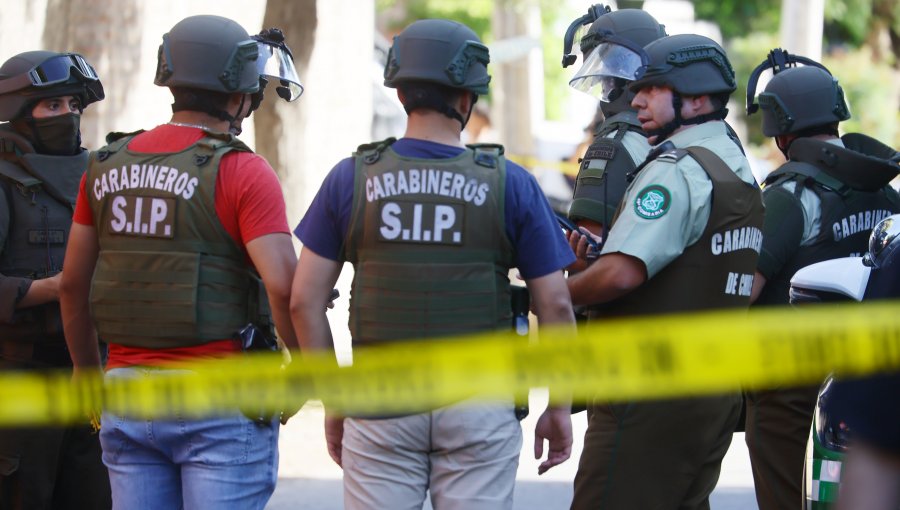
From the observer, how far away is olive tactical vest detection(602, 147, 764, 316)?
4.30m

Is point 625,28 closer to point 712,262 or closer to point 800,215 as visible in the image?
point 800,215

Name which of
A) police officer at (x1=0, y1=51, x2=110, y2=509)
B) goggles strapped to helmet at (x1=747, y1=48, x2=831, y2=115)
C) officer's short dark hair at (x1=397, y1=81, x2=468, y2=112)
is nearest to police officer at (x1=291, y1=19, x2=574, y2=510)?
officer's short dark hair at (x1=397, y1=81, x2=468, y2=112)

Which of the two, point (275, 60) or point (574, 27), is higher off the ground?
point (574, 27)

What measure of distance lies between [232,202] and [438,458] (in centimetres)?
95

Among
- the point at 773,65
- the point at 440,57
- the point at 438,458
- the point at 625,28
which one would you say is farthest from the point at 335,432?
the point at 773,65

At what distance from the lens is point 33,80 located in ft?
15.8

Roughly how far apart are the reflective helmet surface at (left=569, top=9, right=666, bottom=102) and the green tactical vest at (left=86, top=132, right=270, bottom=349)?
1746 millimetres

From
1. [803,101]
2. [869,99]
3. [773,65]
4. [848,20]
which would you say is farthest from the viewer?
[848,20]

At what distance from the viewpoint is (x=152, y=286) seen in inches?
155

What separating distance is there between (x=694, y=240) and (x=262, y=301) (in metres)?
1.39

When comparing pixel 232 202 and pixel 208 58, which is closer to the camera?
pixel 232 202

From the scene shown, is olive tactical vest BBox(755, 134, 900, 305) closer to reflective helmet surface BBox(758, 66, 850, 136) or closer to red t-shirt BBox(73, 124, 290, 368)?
reflective helmet surface BBox(758, 66, 850, 136)

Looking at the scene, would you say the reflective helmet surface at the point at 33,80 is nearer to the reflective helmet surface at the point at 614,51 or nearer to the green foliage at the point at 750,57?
the reflective helmet surface at the point at 614,51

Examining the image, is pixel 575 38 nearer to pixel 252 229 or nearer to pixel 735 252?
pixel 735 252
